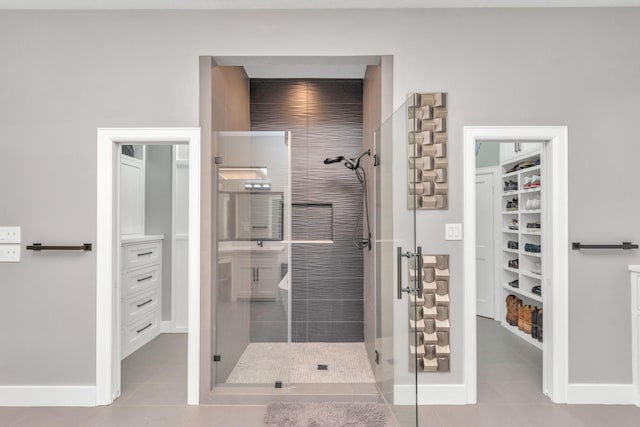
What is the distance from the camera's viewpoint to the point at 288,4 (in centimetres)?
261

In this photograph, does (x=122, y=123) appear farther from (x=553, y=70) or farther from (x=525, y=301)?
(x=525, y=301)

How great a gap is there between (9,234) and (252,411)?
2220 millimetres

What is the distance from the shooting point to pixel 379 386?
105 inches

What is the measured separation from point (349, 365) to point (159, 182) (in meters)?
2.96

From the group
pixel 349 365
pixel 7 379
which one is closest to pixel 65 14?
pixel 7 379

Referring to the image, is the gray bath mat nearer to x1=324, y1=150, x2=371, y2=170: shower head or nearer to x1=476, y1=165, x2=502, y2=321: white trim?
x1=324, y1=150, x2=371, y2=170: shower head

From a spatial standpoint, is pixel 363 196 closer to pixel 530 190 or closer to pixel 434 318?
pixel 434 318

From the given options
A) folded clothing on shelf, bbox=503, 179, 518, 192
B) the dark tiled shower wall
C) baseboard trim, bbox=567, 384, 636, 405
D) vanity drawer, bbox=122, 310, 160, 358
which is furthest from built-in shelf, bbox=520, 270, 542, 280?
vanity drawer, bbox=122, 310, 160, 358

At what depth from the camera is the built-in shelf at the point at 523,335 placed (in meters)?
3.59

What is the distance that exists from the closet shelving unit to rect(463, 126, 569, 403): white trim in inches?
41.3

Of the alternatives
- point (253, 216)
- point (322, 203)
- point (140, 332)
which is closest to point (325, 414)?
point (253, 216)

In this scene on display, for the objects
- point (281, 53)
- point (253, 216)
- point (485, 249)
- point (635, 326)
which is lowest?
point (635, 326)

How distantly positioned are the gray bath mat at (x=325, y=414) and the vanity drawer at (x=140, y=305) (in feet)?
6.11

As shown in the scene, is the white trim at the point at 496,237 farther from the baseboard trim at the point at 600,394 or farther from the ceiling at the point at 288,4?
the ceiling at the point at 288,4
